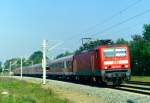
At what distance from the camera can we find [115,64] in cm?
3419

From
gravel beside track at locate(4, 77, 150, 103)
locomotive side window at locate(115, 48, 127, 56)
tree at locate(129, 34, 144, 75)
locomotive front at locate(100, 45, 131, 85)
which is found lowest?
gravel beside track at locate(4, 77, 150, 103)

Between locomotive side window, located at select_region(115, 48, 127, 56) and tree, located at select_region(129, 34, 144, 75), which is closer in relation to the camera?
locomotive side window, located at select_region(115, 48, 127, 56)

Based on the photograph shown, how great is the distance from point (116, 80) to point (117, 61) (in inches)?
54.9

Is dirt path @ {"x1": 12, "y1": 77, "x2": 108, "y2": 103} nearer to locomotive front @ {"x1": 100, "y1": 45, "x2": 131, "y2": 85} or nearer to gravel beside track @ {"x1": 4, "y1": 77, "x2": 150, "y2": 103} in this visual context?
gravel beside track @ {"x1": 4, "y1": 77, "x2": 150, "y2": 103}

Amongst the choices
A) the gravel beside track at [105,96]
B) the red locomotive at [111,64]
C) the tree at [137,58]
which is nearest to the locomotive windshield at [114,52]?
the red locomotive at [111,64]

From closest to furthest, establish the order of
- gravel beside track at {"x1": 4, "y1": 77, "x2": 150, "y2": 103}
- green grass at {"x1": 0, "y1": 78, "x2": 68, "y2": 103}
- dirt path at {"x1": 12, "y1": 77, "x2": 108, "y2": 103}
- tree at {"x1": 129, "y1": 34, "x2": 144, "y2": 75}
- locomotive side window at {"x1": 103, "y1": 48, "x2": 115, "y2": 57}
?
gravel beside track at {"x1": 4, "y1": 77, "x2": 150, "y2": 103}, green grass at {"x1": 0, "y1": 78, "x2": 68, "y2": 103}, dirt path at {"x1": 12, "y1": 77, "x2": 108, "y2": 103}, locomotive side window at {"x1": 103, "y1": 48, "x2": 115, "y2": 57}, tree at {"x1": 129, "y1": 34, "x2": 144, "y2": 75}

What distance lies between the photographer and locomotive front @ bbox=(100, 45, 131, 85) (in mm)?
33719

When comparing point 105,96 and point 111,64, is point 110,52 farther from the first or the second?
point 105,96

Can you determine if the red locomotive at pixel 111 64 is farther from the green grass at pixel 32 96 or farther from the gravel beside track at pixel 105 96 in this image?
the green grass at pixel 32 96

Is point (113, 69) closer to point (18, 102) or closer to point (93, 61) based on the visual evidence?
point (93, 61)

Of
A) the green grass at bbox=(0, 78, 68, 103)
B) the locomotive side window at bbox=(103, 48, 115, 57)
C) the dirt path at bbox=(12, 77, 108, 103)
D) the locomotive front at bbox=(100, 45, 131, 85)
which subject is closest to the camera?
the green grass at bbox=(0, 78, 68, 103)

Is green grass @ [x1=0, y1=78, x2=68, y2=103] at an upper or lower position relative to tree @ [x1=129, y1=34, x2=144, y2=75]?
lower

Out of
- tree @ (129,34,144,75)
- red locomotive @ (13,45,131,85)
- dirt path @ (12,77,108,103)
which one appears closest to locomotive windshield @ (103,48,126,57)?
red locomotive @ (13,45,131,85)

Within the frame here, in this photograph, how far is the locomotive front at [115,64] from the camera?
33719 mm
